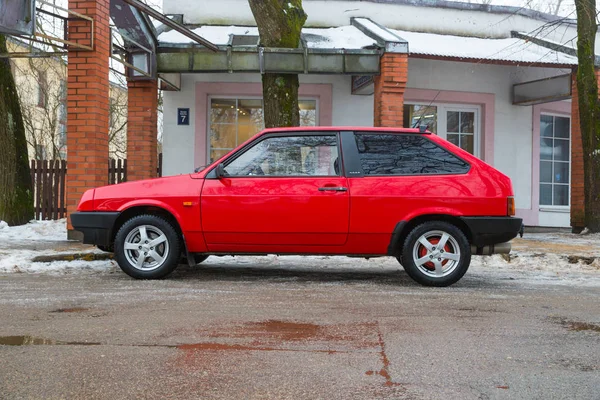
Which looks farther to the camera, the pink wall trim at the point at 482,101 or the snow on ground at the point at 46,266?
the pink wall trim at the point at 482,101

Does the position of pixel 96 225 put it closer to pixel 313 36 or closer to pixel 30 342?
pixel 30 342

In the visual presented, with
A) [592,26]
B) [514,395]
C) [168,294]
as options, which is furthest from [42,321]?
[592,26]

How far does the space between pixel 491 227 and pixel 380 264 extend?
2313mm

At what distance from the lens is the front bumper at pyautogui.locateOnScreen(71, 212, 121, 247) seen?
670 centimetres

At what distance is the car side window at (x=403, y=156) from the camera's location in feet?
21.6

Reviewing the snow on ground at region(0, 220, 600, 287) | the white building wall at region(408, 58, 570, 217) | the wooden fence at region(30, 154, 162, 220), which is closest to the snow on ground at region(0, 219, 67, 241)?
the snow on ground at region(0, 220, 600, 287)

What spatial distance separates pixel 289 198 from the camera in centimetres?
652

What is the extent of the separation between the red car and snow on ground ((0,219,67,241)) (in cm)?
438

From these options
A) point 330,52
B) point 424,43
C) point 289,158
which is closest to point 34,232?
point 330,52

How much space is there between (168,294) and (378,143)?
2.62 m

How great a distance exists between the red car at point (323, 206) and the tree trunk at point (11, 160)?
23.1 ft

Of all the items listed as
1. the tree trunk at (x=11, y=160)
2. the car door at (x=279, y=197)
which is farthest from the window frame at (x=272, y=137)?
A: the tree trunk at (x=11, y=160)

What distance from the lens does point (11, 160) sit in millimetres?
12961

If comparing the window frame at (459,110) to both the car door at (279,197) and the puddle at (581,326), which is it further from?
the puddle at (581,326)
